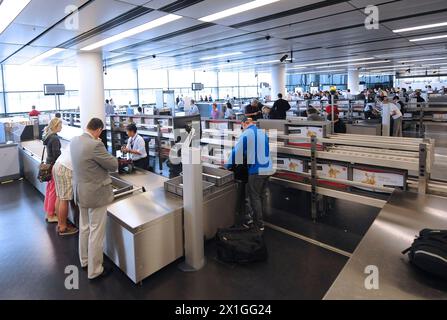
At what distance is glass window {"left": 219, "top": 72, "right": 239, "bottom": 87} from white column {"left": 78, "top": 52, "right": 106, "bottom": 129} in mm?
14511

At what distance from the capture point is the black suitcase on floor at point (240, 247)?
311 centimetres

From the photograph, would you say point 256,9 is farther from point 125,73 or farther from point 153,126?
point 125,73

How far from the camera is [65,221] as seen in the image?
3.99 metres

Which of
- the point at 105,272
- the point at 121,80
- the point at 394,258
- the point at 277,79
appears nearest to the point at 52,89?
the point at 121,80

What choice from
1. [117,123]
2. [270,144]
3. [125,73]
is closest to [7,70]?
[125,73]

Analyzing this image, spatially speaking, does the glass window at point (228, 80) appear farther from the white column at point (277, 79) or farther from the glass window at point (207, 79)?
the white column at point (277, 79)

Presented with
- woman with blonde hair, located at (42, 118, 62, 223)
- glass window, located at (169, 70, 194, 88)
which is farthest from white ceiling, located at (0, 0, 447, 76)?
glass window, located at (169, 70, 194, 88)

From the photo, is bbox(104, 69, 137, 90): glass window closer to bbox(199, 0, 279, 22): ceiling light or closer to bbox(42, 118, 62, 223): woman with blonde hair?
bbox(199, 0, 279, 22): ceiling light

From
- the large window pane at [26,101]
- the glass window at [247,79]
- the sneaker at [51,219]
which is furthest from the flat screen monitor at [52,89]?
the glass window at [247,79]

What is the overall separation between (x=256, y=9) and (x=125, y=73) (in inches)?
532

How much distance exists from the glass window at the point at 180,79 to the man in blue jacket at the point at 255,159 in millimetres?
15792

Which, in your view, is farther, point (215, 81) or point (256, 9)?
point (215, 81)

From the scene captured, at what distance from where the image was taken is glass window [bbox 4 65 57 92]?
12.7m

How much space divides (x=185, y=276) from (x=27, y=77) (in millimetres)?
13774
